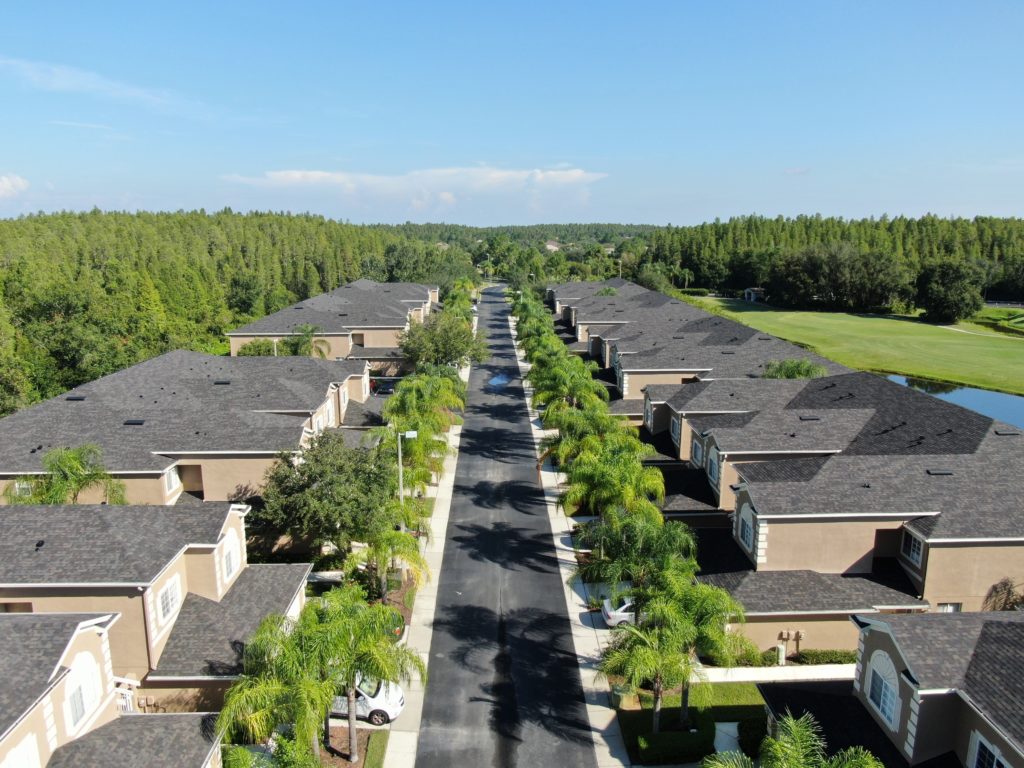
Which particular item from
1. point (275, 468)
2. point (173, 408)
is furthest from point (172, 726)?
point (173, 408)

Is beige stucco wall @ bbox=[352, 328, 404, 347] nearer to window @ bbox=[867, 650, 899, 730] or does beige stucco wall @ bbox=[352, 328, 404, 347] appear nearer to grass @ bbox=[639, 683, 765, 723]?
grass @ bbox=[639, 683, 765, 723]

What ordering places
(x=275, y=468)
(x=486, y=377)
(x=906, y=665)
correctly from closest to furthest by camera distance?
(x=906, y=665), (x=275, y=468), (x=486, y=377)

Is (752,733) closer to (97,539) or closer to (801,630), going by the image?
(801,630)

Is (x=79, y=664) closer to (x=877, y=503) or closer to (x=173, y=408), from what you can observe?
(x=173, y=408)

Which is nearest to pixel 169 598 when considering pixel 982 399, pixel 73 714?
pixel 73 714

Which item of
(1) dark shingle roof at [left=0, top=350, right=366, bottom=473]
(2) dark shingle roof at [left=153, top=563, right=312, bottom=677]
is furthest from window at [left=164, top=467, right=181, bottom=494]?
(2) dark shingle roof at [left=153, top=563, right=312, bottom=677]
